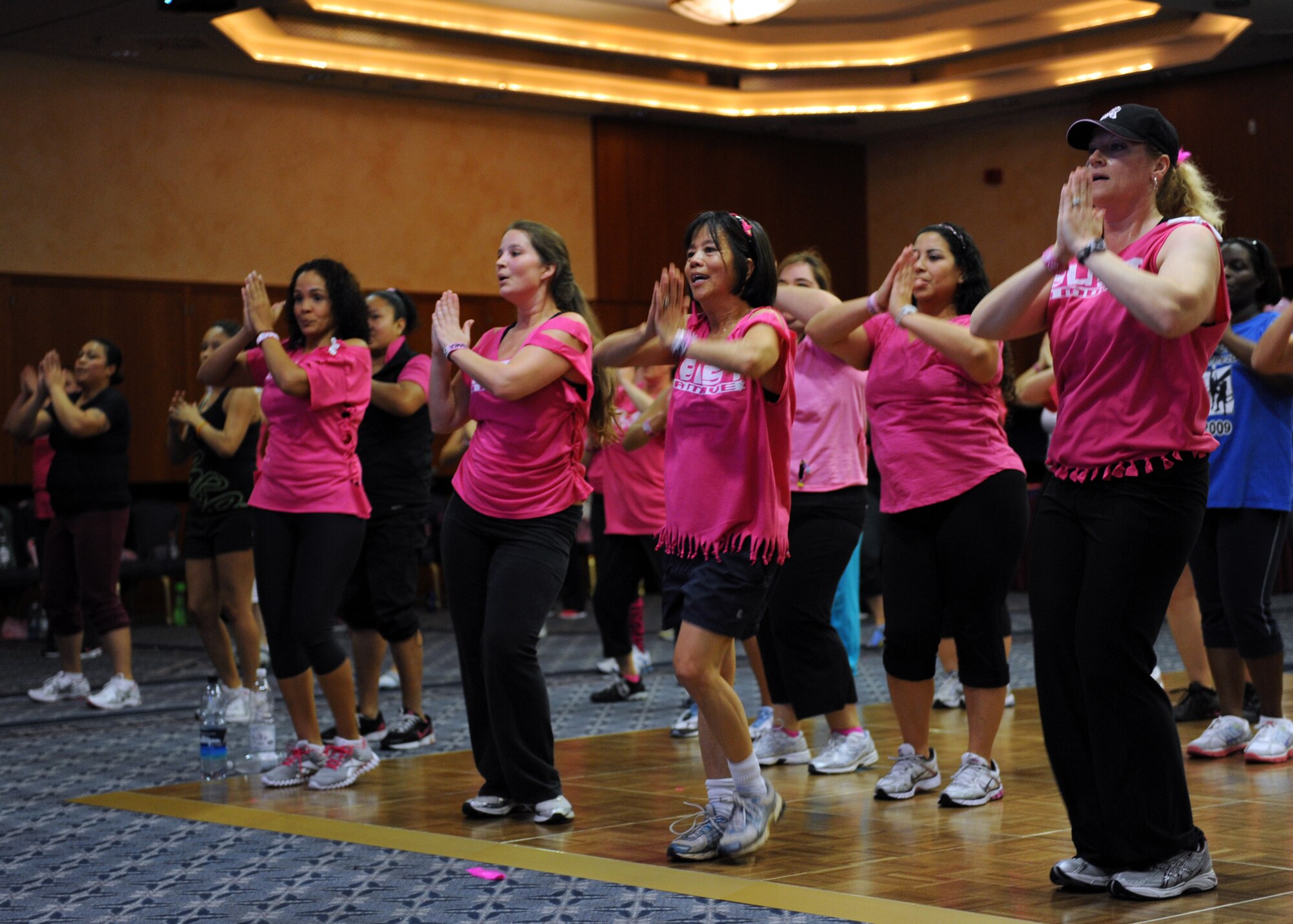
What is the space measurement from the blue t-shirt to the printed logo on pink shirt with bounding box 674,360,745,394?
198 cm

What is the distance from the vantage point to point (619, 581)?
677 cm

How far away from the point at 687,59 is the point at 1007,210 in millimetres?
3704

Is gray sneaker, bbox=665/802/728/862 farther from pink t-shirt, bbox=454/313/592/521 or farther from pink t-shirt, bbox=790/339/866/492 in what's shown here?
pink t-shirt, bbox=790/339/866/492

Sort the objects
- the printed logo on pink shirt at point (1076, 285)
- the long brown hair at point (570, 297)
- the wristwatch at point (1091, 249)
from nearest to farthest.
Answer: the wristwatch at point (1091, 249) < the printed logo on pink shirt at point (1076, 285) < the long brown hair at point (570, 297)

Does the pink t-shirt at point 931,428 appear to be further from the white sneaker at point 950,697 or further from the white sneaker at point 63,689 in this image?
the white sneaker at point 63,689

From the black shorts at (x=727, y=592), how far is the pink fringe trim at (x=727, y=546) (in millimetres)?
11

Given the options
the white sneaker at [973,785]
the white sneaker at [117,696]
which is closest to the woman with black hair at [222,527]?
the white sneaker at [117,696]

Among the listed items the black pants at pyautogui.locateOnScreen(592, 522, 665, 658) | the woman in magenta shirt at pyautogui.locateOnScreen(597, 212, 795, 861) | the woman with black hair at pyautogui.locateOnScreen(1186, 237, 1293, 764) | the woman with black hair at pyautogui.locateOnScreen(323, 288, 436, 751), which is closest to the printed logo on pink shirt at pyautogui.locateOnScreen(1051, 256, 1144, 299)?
the woman in magenta shirt at pyautogui.locateOnScreen(597, 212, 795, 861)

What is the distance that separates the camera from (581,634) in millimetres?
10188

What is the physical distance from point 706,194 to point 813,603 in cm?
1080

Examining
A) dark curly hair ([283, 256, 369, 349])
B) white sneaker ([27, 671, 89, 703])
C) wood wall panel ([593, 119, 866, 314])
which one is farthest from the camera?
wood wall panel ([593, 119, 866, 314])

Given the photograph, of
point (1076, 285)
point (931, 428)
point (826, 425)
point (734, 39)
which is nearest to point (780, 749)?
point (826, 425)

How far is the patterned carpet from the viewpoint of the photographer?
324 cm

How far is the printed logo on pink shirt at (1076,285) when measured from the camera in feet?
10.2
